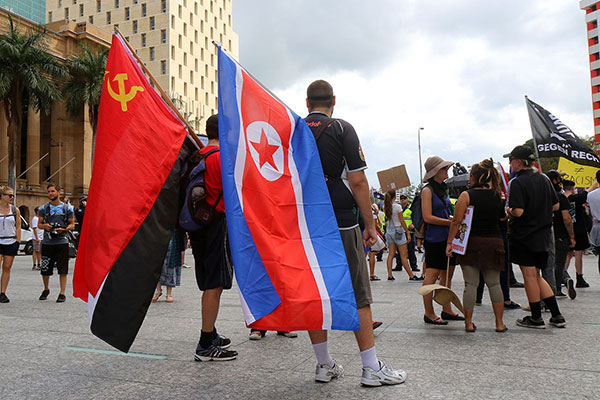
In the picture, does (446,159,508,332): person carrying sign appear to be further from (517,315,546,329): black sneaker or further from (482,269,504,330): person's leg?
(517,315,546,329): black sneaker

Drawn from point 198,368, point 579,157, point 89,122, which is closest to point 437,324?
point 198,368

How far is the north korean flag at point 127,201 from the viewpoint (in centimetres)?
362

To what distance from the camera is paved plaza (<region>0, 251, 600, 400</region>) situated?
3.38 m

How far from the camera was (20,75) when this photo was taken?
32812mm

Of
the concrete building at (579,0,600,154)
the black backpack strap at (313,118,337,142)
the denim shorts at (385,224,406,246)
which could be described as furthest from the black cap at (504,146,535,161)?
the concrete building at (579,0,600,154)

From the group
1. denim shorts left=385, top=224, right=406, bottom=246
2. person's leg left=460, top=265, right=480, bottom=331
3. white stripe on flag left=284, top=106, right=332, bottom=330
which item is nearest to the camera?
white stripe on flag left=284, top=106, right=332, bottom=330

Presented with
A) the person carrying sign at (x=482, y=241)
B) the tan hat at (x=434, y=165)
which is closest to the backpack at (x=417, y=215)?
the tan hat at (x=434, y=165)

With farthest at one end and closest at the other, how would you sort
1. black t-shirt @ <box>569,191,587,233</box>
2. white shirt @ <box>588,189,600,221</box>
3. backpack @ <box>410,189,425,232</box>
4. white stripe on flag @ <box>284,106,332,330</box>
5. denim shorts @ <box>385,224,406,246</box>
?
1. denim shorts @ <box>385,224,406,246</box>
2. black t-shirt @ <box>569,191,587,233</box>
3. white shirt @ <box>588,189,600,221</box>
4. backpack @ <box>410,189,425,232</box>
5. white stripe on flag @ <box>284,106,332,330</box>

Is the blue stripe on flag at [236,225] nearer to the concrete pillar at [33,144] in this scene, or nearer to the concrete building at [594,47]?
the concrete pillar at [33,144]

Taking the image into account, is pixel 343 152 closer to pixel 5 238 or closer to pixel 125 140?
pixel 125 140

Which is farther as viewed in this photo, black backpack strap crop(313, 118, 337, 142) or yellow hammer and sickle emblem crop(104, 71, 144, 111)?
yellow hammer and sickle emblem crop(104, 71, 144, 111)

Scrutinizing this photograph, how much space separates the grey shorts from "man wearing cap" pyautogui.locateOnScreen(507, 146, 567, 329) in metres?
2.72

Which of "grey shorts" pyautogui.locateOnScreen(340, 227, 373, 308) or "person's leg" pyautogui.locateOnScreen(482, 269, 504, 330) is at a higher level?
"grey shorts" pyautogui.locateOnScreen(340, 227, 373, 308)

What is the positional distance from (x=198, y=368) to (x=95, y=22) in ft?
286
